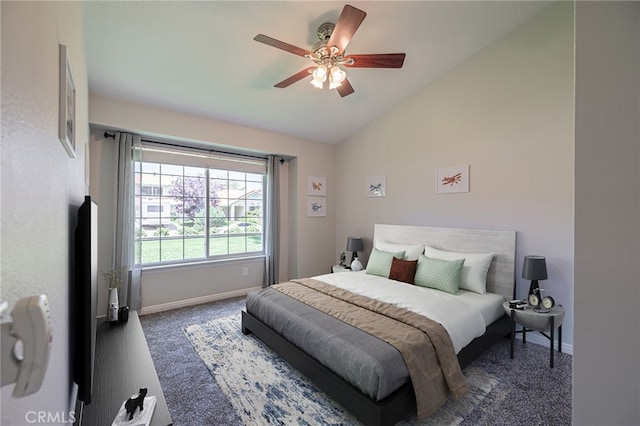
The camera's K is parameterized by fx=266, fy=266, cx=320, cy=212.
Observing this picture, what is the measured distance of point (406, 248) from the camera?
3.55 m

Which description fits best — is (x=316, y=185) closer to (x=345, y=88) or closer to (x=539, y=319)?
(x=345, y=88)

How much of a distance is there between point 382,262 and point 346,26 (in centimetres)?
255

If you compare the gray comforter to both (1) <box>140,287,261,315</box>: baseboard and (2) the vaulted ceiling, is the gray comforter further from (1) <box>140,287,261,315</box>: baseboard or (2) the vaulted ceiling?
(2) the vaulted ceiling

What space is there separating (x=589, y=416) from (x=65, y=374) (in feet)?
6.15

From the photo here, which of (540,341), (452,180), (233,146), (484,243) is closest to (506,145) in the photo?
(452,180)

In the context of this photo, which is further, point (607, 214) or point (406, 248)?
point (406, 248)

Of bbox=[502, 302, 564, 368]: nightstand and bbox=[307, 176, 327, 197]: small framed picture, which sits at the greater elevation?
bbox=[307, 176, 327, 197]: small framed picture

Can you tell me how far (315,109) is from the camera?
12.5ft

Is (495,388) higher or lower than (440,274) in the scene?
lower

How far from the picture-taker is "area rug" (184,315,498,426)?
1745mm

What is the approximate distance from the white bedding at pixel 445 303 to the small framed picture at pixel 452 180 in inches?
50.8

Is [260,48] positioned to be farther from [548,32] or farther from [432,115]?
[548,32]

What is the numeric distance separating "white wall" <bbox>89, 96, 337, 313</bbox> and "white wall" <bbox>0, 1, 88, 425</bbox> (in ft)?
8.10

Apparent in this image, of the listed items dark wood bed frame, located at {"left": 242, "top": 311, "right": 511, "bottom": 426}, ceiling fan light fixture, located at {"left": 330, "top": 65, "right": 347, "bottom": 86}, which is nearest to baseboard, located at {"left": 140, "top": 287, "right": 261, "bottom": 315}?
dark wood bed frame, located at {"left": 242, "top": 311, "right": 511, "bottom": 426}
